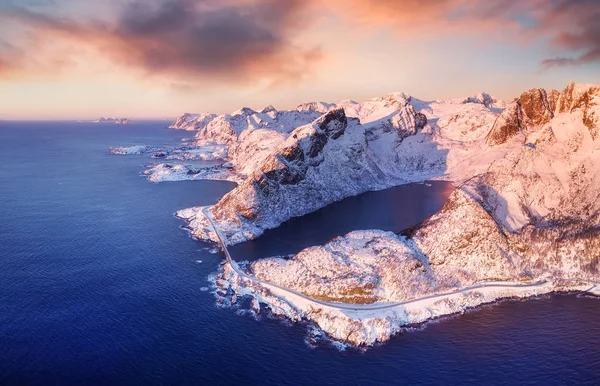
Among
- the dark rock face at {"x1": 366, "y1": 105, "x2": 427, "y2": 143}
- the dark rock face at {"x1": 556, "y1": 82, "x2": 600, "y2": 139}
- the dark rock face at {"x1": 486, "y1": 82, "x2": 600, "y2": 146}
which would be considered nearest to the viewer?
the dark rock face at {"x1": 556, "y1": 82, "x2": 600, "y2": 139}

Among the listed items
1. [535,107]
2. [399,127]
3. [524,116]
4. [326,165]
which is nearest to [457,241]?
[326,165]

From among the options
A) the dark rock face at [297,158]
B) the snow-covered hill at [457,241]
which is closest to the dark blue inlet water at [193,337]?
the snow-covered hill at [457,241]

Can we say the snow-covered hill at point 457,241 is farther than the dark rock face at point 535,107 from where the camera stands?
No

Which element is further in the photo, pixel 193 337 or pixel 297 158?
pixel 297 158

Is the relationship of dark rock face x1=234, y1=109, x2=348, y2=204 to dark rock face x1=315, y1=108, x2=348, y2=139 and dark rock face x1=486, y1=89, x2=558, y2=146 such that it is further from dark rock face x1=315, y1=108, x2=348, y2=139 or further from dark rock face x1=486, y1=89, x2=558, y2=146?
dark rock face x1=486, y1=89, x2=558, y2=146

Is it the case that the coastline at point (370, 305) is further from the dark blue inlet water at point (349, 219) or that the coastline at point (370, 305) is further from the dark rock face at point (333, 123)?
the dark rock face at point (333, 123)

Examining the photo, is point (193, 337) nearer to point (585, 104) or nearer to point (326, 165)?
point (326, 165)

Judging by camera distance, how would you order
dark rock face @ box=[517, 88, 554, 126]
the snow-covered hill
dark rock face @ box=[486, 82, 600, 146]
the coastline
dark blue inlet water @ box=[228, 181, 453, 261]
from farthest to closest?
dark rock face @ box=[517, 88, 554, 126], dark rock face @ box=[486, 82, 600, 146], dark blue inlet water @ box=[228, 181, 453, 261], the snow-covered hill, the coastline

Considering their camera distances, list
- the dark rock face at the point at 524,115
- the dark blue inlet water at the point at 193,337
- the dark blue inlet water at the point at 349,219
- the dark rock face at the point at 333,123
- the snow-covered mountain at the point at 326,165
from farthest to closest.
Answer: the dark rock face at the point at 524,115 → the dark rock face at the point at 333,123 → the snow-covered mountain at the point at 326,165 → the dark blue inlet water at the point at 349,219 → the dark blue inlet water at the point at 193,337

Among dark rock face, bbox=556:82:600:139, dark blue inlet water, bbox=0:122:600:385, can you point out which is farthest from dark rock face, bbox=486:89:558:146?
dark blue inlet water, bbox=0:122:600:385

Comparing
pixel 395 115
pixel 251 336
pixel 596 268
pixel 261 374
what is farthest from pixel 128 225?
pixel 395 115

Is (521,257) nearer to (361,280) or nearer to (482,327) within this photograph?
(482,327)

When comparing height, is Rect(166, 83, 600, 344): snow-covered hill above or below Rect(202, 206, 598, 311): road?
above
